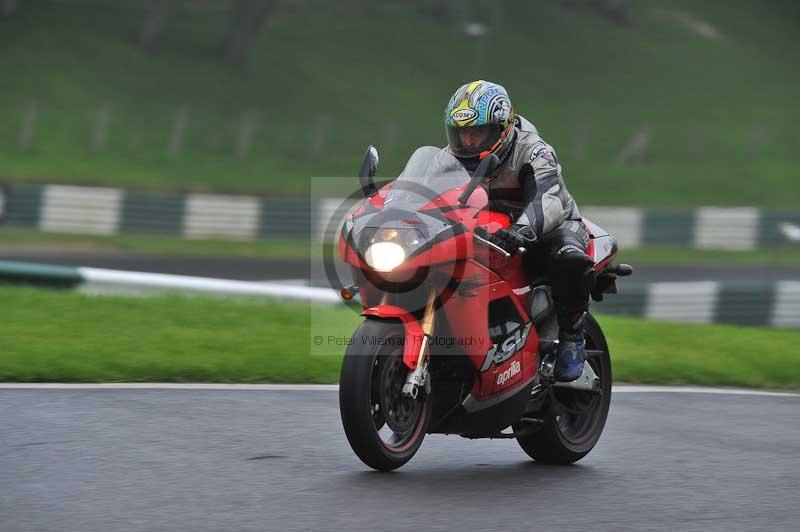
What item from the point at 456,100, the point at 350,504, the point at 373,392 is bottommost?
the point at 350,504

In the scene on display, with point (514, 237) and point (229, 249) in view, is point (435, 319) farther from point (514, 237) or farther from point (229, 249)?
point (229, 249)

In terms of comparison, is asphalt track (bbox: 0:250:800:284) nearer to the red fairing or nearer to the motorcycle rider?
the motorcycle rider

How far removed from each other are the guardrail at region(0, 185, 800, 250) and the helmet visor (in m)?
12.5

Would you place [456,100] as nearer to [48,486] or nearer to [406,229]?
[406,229]

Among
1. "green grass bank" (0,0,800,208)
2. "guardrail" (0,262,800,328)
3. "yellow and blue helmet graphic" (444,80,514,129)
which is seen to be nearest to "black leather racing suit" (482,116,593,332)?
"yellow and blue helmet graphic" (444,80,514,129)

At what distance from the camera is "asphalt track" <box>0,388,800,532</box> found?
527 centimetres

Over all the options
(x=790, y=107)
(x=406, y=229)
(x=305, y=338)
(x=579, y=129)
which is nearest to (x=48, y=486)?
(x=406, y=229)

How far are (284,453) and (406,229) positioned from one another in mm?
1319

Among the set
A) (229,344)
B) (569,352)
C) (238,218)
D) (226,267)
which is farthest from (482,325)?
(238,218)

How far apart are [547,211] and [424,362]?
0.90 m

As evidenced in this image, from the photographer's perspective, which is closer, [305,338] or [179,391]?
[179,391]

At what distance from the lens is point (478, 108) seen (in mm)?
6254

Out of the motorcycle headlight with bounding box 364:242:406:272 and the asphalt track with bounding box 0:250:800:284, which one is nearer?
the motorcycle headlight with bounding box 364:242:406:272

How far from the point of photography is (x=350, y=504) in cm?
548
